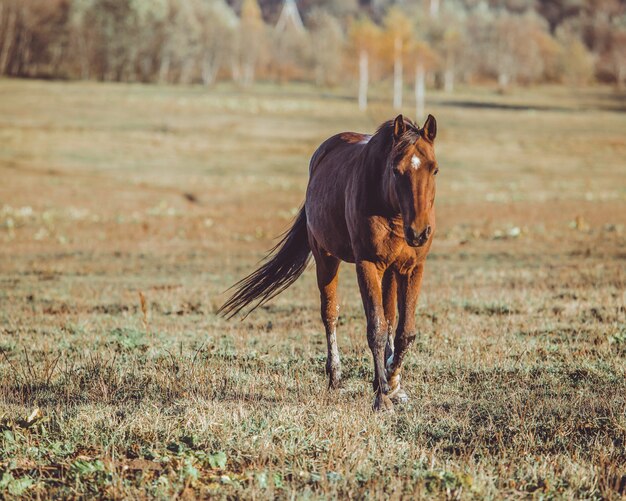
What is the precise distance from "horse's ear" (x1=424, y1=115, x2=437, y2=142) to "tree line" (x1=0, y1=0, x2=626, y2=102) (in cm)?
6948

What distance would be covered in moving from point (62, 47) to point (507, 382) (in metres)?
93.1

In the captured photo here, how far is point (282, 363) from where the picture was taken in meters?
8.21

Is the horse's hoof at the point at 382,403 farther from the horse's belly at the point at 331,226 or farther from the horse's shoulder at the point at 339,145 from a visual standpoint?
the horse's shoulder at the point at 339,145

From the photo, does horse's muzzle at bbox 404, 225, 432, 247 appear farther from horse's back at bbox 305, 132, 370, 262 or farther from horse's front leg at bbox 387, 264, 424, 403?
horse's back at bbox 305, 132, 370, 262

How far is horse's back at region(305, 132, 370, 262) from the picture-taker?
756 cm

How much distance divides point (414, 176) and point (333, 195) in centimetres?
176

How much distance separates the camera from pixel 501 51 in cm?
10862

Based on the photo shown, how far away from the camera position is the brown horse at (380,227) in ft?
19.9

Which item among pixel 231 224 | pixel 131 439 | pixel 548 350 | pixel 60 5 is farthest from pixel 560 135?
pixel 60 5

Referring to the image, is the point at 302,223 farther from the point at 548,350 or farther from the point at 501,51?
the point at 501,51

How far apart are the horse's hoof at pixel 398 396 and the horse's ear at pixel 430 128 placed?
83.0 inches

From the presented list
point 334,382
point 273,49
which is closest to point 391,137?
point 334,382

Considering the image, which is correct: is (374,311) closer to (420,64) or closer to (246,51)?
(420,64)

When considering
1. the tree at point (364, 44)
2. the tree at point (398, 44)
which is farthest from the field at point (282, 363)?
the tree at point (364, 44)
